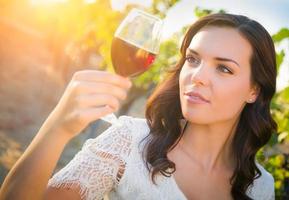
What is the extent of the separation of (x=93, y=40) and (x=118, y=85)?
28.0ft

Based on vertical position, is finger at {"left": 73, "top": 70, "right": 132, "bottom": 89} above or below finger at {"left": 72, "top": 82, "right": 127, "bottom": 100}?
above

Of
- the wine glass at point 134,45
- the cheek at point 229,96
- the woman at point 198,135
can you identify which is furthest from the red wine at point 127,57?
the cheek at point 229,96

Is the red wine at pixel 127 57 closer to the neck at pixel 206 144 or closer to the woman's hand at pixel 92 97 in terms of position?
the woman's hand at pixel 92 97

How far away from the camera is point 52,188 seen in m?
2.39

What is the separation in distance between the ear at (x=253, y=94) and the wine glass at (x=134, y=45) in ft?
4.62

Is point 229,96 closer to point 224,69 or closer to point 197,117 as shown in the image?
point 224,69

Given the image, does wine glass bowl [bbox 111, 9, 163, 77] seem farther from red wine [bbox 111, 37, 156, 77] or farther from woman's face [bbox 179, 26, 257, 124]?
woman's face [bbox 179, 26, 257, 124]

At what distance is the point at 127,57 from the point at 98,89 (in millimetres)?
349

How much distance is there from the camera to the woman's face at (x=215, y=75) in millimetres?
2730

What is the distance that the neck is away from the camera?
3.15 metres

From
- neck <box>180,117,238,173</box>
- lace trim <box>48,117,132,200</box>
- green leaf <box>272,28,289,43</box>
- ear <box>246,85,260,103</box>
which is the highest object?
green leaf <box>272,28,289,43</box>

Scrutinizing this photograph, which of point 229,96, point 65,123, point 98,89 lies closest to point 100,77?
point 98,89

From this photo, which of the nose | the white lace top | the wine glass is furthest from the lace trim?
the wine glass

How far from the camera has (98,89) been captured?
1600 millimetres
